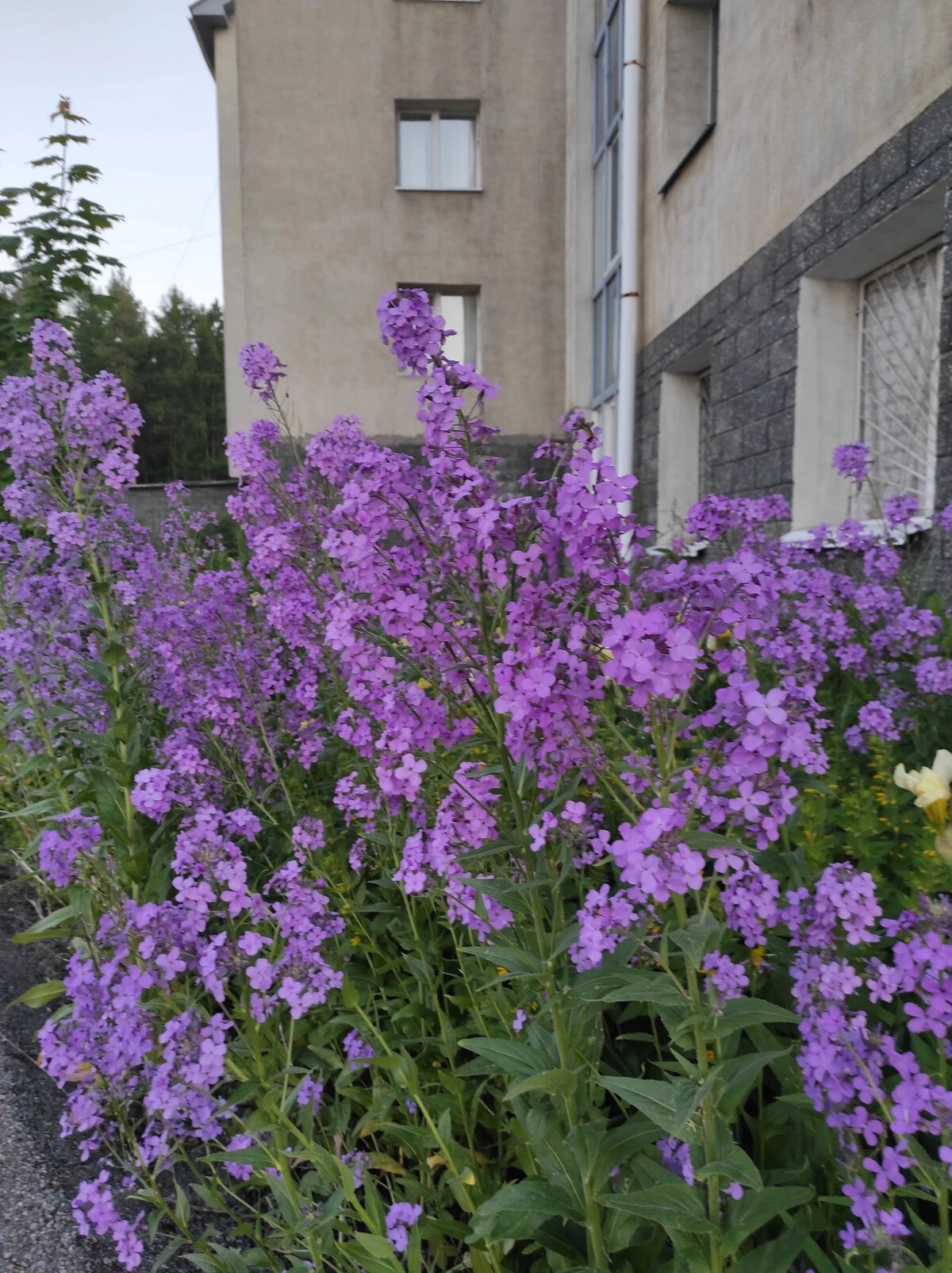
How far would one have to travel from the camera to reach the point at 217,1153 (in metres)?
1.56

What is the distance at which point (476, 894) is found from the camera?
5.31 ft

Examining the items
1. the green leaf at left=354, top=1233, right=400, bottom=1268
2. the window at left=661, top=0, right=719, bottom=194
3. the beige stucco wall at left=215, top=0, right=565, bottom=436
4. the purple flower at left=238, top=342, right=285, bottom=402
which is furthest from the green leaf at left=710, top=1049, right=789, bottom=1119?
the beige stucco wall at left=215, top=0, right=565, bottom=436

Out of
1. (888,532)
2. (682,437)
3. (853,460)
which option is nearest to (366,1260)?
(888,532)

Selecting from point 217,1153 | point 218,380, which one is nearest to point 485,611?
point 217,1153

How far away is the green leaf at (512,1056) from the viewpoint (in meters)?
1.34

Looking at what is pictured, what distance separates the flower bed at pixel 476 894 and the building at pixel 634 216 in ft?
8.71

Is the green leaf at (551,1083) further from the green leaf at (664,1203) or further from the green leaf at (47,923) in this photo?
the green leaf at (47,923)

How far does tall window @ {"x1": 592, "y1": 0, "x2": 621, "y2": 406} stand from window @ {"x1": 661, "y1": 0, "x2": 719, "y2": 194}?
1510 millimetres

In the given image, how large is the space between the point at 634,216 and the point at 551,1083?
27.4ft

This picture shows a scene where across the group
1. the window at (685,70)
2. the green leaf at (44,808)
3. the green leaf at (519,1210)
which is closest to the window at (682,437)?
the window at (685,70)

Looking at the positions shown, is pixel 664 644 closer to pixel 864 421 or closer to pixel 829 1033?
pixel 829 1033

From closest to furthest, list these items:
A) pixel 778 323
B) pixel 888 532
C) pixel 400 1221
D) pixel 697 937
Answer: pixel 697 937, pixel 400 1221, pixel 888 532, pixel 778 323

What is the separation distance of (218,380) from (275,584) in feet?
117

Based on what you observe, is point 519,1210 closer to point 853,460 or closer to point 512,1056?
point 512,1056
